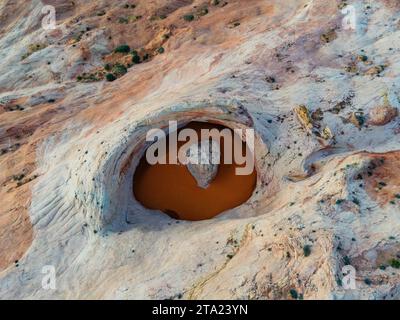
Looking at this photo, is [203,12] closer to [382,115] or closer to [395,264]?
[382,115]

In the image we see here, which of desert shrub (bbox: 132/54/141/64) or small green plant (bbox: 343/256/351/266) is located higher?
desert shrub (bbox: 132/54/141/64)

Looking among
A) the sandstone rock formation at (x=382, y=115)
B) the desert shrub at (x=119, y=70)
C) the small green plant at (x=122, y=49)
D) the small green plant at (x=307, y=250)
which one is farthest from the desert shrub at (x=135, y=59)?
the small green plant at (x=307, y=250)

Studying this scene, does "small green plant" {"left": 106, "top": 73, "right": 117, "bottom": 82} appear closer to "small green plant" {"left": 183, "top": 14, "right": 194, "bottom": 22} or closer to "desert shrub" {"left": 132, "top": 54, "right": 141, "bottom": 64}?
"desert shrub" {"left": 132, "top": 54, "right": 141, "bottom": 64}

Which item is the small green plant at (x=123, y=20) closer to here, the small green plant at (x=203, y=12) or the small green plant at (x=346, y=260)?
the small green plant at (x=203, y=12)

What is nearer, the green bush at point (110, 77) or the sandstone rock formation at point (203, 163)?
the sandstone rock formation at point (203, 163)

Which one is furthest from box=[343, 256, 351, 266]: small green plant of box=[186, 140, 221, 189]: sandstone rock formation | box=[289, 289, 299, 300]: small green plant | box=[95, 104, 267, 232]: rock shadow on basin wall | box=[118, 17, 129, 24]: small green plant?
box=[118, 17, 129, 24]: small green plant

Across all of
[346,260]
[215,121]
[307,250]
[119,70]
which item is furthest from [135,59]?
[346,260]

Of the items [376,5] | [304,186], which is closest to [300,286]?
A: [304,186]
